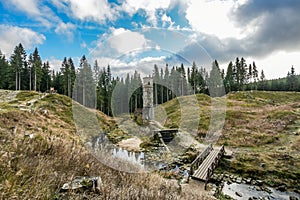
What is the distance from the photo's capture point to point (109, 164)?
509 cm

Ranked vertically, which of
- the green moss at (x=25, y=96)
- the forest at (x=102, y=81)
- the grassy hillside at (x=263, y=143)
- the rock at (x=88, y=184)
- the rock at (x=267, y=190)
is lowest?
the rock at (x=267, y=190)

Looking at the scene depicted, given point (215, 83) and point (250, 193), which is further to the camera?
point (215, 83)

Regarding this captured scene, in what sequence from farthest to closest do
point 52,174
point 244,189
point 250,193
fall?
point 244,189
point 250,193
point 52,174

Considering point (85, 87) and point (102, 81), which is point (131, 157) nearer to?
point (85, 87)

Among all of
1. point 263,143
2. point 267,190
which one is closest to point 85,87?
point 263,143

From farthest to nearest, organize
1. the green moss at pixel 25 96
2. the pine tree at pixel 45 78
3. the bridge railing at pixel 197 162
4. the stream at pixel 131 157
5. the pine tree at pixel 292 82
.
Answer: the pine tree at pixel 292 82, the pine tree at pixel 45 78, the green moss at pixel 25 96, the bridge railing at pixel 197 162, the stream at pixel 131 157

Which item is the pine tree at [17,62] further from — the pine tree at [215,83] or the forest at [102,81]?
the pine tree at [215,83]

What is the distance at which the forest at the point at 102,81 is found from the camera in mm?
43375

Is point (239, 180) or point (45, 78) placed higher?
point (45, 78)

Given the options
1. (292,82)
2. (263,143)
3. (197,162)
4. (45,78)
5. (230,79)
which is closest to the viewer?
(197,162)

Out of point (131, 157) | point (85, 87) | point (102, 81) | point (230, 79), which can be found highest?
point (230, 79)

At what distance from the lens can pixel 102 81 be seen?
5059cm

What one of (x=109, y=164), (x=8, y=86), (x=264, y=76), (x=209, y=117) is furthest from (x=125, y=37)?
(x=264, y=76)

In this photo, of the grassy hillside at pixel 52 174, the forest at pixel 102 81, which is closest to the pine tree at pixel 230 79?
→ the forest at pixel 102 81
